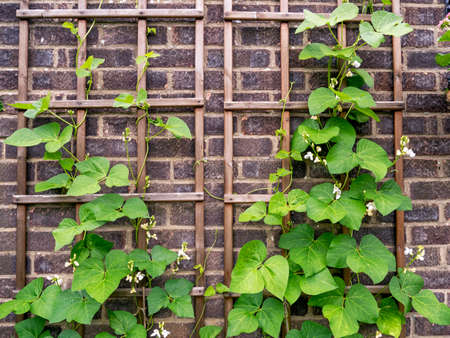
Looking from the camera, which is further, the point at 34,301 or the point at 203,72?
the point at 203,72

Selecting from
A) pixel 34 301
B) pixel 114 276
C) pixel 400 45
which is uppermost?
pixel 400 45

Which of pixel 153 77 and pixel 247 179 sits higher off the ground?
pixel 153 77

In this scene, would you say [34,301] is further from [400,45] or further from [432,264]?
[400,45]

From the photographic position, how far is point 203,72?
1470mm

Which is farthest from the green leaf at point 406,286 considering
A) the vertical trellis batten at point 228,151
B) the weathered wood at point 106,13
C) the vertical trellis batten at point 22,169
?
the vertical trellis batten at point 22,169

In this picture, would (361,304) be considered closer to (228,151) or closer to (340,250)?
(340,250)

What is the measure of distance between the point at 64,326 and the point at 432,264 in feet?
4.81

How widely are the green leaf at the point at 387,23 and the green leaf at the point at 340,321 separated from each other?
1.01m

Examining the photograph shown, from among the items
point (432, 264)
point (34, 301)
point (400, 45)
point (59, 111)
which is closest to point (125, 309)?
point (34, 301)

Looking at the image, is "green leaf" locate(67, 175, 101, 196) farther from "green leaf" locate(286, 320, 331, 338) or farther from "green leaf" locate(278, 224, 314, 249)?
"green leaf" locate(286, 320, 331, 338)

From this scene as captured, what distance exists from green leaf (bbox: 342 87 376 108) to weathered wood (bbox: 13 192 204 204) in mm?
668

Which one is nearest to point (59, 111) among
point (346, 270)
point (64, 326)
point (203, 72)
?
point (203, 72)

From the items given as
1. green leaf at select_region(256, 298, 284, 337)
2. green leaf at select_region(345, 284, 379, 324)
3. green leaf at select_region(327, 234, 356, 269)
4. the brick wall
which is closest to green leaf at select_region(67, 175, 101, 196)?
the brick wall

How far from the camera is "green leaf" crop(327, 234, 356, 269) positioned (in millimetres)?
1345
